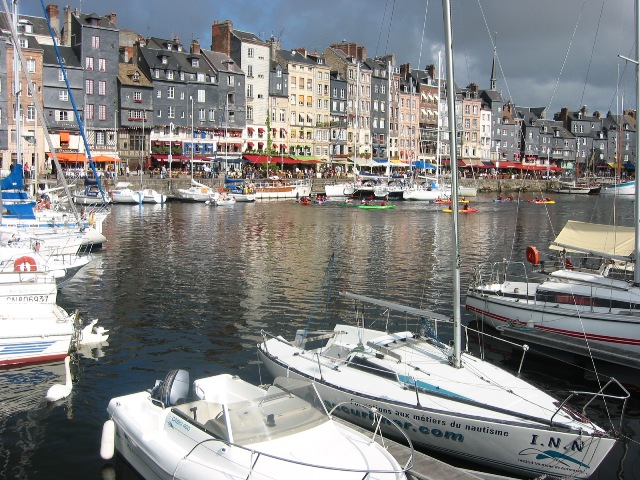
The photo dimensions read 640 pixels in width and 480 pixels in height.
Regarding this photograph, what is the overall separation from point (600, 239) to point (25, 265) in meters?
22.3

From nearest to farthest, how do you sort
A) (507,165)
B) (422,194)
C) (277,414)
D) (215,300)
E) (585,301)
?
(277,414), (585,301), (215,300), (422,194), (507,165)

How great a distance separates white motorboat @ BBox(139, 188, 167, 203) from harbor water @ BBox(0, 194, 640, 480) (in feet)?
60.0

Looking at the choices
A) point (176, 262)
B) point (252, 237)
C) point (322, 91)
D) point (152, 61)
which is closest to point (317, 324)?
point (176, 262)

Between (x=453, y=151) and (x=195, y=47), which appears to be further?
(x=195, y=47)

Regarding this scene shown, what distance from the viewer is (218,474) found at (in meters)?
11.4

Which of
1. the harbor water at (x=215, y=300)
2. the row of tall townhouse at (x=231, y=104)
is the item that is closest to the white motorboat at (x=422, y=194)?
the row of tall townhouse at (x=231, y=104)

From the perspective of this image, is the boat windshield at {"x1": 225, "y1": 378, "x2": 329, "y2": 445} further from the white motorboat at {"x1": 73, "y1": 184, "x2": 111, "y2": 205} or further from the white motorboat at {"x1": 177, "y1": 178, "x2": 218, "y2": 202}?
the white motorboat at {"x1": 177, "y1": 178, "x2": 218, "y2": 202}

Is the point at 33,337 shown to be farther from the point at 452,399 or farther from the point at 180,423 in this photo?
the point at 452,399

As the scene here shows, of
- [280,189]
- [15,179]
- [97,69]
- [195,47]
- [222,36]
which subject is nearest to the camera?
[15,179]

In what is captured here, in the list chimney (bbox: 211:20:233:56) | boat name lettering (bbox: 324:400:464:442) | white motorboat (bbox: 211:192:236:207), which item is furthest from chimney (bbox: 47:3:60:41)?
boat name lettering (bbox: 324:400:464:442)

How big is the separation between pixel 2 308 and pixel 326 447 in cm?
1327

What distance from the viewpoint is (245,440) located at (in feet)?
38.3

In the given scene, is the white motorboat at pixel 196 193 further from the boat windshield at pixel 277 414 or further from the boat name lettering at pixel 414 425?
the boat windshield at pixel 277 414

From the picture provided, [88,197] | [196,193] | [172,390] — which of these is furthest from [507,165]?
[172,390]
